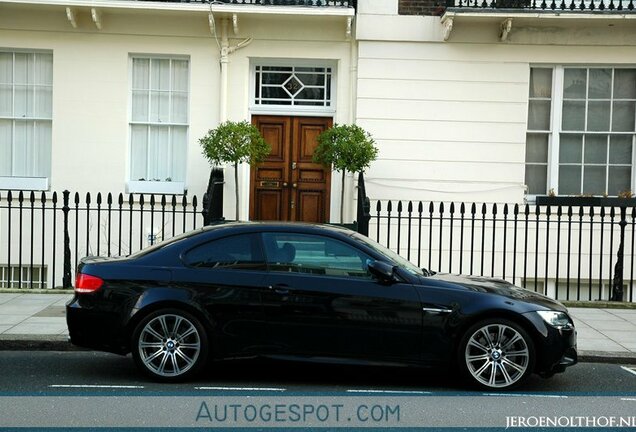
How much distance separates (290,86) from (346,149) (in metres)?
2.18

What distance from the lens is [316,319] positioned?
8.01 metres

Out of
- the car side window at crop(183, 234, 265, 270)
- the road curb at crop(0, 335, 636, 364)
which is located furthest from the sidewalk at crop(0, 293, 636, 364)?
the car side window at crop(183, 234, 265, 270)

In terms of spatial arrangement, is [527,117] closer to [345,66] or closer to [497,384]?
[345,66]

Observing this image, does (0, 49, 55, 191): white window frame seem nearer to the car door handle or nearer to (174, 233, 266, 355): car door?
(174, 233, 266, 355): car door

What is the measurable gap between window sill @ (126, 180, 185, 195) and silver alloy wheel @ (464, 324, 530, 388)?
8.64 meters

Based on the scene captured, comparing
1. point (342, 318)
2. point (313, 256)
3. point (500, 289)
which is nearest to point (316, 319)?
point (342, 318)

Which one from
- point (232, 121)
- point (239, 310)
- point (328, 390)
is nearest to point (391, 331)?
point (328, 390)

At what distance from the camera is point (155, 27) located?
15391 mm

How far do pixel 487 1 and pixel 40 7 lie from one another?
24.2ft

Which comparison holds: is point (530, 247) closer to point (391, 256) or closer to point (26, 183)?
point (391, 256)

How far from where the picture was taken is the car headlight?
808cm

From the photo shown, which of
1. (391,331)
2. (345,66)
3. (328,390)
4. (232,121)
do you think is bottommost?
(328,390)

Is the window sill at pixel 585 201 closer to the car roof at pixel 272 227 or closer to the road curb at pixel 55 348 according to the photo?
the road curb at pixel 55 348

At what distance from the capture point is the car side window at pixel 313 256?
8.20 metres
